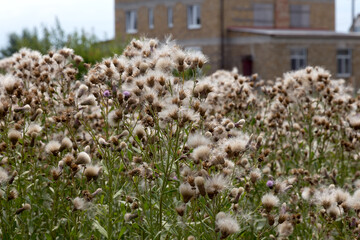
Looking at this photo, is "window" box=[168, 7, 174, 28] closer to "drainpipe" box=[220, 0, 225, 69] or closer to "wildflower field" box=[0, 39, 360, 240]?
"drainpipe" box=[220, 0, 225, 69]

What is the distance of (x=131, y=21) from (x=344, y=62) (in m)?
13.9

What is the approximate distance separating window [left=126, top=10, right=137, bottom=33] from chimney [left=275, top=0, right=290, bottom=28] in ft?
30.3

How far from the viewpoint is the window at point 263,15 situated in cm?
3322

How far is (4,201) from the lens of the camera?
3668 millimetres

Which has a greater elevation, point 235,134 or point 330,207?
point 235,134

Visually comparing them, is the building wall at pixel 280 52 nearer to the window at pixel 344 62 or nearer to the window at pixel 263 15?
the window at pixel 344 62

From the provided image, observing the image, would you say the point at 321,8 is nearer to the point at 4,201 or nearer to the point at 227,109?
the point at 227,109

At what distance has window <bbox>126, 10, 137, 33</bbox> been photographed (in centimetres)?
3581

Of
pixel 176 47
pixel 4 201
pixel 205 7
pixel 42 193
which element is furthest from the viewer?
pixel 205 7

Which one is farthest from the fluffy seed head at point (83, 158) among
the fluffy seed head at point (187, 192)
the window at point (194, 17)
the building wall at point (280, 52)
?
the window at point (194, 17)

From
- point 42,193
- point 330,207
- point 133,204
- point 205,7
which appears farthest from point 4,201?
point 205,7

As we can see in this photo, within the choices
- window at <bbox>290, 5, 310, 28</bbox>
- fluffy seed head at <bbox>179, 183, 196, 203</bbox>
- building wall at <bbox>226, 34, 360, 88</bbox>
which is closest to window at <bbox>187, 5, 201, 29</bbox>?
building wall at <bbox>226, 34, 360, 88</bbox>

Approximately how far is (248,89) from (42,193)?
7.93 ft

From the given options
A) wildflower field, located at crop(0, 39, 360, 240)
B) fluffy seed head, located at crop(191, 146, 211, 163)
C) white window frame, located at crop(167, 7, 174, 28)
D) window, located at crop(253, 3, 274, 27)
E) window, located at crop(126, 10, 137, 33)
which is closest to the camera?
fluffy seed head, located at crop(191, 146, 211, 163)
